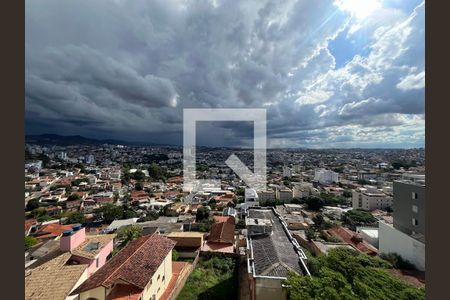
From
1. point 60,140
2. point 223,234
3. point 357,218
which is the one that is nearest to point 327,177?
point 357,218

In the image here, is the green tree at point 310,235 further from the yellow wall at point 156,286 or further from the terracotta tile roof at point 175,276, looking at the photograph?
the yellow wall at point 156,286

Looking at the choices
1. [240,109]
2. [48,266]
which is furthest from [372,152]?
[48,266]

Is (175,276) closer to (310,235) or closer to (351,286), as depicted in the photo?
(351,286)

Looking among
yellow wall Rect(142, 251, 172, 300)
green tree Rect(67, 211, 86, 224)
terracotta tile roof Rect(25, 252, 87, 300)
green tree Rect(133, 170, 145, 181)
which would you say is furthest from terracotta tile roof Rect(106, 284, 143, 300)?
green tree Rect(133, 170, 145, 181)

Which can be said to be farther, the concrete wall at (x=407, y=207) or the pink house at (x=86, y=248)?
the concrete wall at (x=407, y=207)

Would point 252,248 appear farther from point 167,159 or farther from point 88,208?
point 167,159

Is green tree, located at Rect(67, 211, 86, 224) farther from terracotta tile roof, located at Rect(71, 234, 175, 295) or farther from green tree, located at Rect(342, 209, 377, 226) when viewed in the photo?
green tree, located at Rect(342, 209, 377, 226)

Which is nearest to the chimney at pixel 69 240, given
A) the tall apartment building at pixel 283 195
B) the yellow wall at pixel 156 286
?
the yellow wall at pixel 156 286
